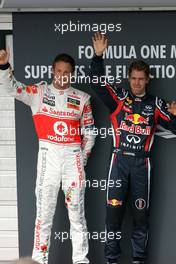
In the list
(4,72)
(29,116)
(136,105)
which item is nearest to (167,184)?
(136,105)

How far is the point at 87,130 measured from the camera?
3.64m

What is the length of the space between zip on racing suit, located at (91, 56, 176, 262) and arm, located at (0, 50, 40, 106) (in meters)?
0.45

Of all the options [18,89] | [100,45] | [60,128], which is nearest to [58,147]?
[60,128]

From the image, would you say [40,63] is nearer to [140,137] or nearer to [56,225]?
[140,137]

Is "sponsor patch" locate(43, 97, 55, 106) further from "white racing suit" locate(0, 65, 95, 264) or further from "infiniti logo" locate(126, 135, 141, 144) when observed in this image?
"infiniti logo" locate(126, 135, 141, 144)

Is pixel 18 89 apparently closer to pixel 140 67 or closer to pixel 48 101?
pixel 48 101

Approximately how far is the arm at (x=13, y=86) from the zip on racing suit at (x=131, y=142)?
45 cm

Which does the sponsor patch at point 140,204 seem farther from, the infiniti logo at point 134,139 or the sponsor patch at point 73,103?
the sponsor patch at point 73,103

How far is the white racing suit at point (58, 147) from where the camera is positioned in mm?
3545

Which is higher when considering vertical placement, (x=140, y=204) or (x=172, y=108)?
(x=172, y=108)

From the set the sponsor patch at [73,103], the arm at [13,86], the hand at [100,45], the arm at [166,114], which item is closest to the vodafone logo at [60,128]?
the sponsor patch at [73,103]

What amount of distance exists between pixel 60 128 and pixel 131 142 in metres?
0.52

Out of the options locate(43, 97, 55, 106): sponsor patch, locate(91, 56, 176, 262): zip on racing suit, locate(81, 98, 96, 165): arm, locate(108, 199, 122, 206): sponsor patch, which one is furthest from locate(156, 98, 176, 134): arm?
locate(43, 97, 55, 106): sponsor patch

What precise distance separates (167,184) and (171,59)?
0.97 meters
